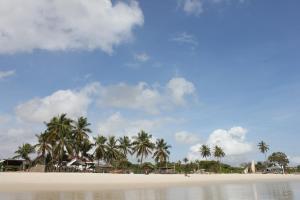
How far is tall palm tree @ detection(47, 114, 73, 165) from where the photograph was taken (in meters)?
69.8

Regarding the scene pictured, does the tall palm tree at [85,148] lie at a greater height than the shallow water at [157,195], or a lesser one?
greater

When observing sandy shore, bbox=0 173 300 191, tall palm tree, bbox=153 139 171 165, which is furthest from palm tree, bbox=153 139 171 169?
sandy shore, bbox=0 173 300 191

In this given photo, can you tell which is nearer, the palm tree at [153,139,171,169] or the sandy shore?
the sandy shore

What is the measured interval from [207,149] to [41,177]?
96.3m

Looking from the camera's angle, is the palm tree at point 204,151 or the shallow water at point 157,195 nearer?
the shallow water at point 157,195

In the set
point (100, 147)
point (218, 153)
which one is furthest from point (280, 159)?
point (100, 147)

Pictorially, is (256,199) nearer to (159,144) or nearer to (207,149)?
(159,144)

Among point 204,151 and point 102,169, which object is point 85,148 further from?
point 204,151

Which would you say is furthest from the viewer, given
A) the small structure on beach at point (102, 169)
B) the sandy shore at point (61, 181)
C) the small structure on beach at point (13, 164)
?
the small structure on beach at point (102, 169)

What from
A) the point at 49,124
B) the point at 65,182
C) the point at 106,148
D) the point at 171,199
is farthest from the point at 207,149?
the point at 171,199

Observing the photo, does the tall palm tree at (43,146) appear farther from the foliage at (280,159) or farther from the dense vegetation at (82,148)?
the foliage at (280,159)

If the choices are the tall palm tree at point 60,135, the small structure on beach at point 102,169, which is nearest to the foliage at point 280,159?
the small structure on beach at point 102,169

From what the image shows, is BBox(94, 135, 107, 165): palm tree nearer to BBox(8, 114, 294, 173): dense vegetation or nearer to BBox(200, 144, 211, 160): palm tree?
BBox(8, 114, 294, 173): dense vegetation

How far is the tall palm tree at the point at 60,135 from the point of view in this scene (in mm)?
69750
